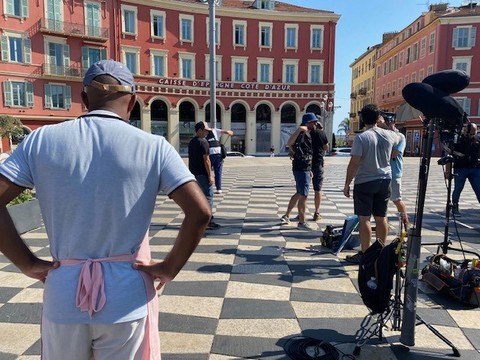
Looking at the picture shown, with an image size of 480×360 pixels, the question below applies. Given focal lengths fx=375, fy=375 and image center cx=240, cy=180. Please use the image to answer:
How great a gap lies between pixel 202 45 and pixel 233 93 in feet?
17.4

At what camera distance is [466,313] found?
3334mm

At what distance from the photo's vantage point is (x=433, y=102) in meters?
2.55

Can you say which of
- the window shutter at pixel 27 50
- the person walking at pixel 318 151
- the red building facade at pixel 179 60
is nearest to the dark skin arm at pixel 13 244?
the person walking at pixel 318 151

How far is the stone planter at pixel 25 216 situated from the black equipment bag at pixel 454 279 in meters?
5.68

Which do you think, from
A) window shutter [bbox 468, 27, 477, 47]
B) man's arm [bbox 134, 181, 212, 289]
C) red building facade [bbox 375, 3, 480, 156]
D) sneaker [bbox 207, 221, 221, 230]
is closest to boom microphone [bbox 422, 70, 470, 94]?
man's arm [bbox 134, 181, 212, 289]

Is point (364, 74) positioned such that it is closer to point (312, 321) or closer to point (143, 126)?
point (143, 126)

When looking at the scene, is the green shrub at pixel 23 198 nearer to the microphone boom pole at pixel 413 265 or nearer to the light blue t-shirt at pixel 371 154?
the light blue t-shirt at pixel 371 154

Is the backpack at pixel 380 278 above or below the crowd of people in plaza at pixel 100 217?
below

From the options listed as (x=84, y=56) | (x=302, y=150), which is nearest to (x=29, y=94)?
(x=84, y=56)

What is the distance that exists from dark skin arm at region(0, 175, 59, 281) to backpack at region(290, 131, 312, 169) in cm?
514

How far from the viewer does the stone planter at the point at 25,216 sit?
5.79 metres

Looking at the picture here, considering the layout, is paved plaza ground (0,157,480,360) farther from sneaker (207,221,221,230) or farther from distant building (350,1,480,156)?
distant building (350,1,480,156)

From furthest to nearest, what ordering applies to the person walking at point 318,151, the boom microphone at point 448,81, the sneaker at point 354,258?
the person walking at point 318,151 < the sneaker at point 354,258 < the boom microphone at point 448,81

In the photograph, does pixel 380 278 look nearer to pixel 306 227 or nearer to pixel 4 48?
pixel 306 227
